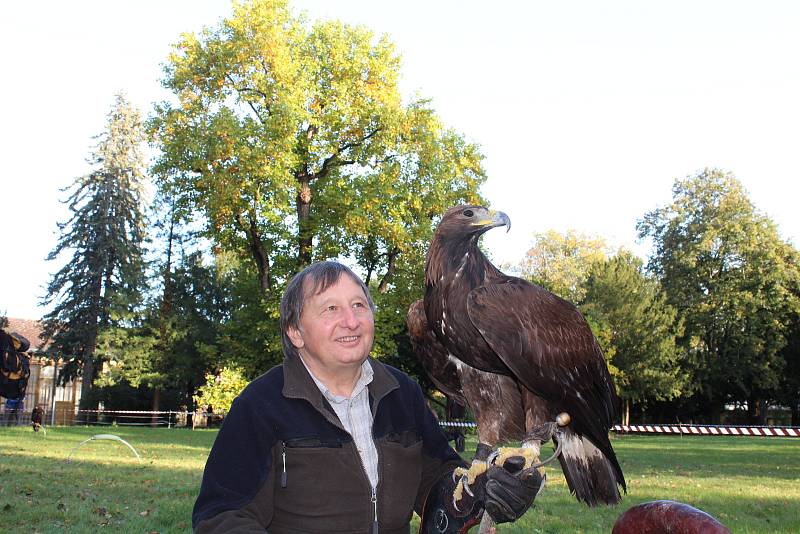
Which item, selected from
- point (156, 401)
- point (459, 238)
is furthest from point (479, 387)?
point (156, 401)

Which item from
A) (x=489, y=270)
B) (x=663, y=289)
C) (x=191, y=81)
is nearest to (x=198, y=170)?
(x=191, y=81)

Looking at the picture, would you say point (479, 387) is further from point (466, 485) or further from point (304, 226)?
point (304, 226)

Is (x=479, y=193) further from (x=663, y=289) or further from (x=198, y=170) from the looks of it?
(x=663, y=289)

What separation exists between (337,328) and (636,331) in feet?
128

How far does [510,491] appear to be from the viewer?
3.04 meters

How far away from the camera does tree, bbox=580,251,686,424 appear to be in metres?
38.8

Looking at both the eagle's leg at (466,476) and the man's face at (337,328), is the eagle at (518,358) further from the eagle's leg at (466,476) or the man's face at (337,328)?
the man's face at (337,328)

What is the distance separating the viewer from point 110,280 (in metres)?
41.1

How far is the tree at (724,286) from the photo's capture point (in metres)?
41.6

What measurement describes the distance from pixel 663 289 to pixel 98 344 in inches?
1375

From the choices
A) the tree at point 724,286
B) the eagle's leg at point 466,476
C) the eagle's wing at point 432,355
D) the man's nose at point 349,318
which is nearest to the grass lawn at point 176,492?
Result: the eagle's wing at point 432,355

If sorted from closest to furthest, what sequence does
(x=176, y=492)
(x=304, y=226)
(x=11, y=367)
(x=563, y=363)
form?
(x=563, y=363) → (x=11, y=367) → (x=176, y=492) → (x=304, y=226)

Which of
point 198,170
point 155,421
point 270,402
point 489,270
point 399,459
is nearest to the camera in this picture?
point 270,402

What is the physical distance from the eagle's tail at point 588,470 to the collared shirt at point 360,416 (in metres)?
1.52
